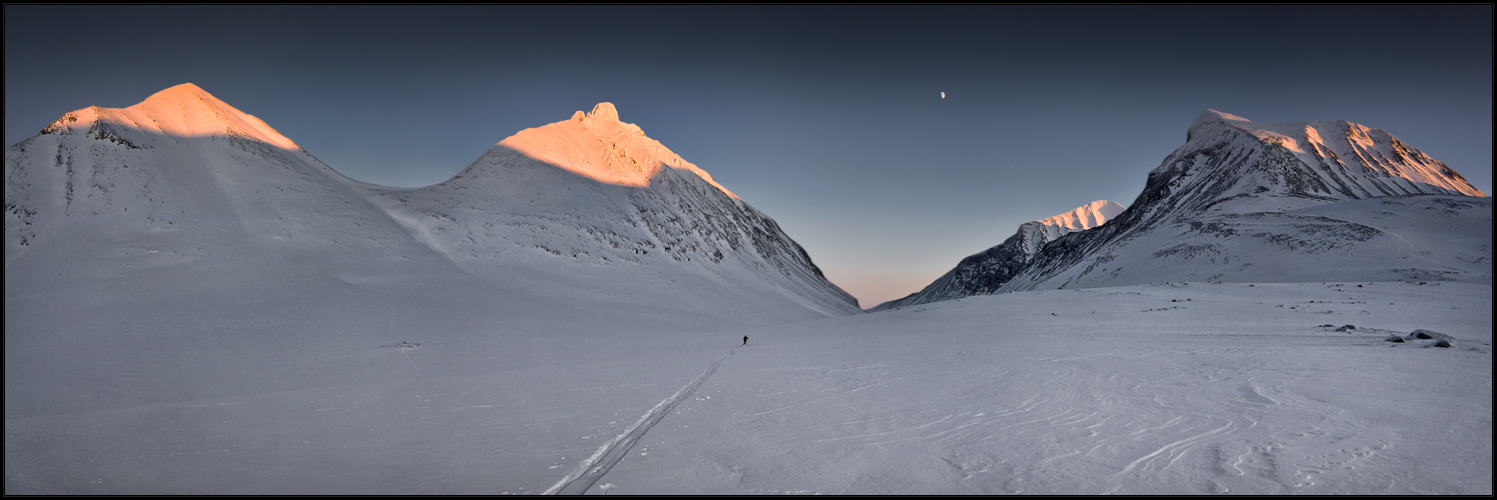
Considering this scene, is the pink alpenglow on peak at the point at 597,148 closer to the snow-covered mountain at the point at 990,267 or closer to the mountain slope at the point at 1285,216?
the mountain slope at the point at 1285,216

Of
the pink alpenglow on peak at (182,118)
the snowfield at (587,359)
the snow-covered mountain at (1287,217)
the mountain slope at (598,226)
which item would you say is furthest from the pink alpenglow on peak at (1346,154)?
the pink alpenglow on peak at (182,118)

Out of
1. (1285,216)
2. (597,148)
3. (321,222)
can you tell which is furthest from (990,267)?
(321,222)

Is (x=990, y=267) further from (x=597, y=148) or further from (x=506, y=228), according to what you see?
(x=506, y=228)

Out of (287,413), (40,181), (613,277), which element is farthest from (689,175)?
(287,413)

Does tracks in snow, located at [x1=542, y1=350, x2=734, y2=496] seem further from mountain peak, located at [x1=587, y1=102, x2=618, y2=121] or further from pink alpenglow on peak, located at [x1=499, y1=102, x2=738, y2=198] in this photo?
mountain peak, located at [x1=587, y1=102, x2=618, y2=121]

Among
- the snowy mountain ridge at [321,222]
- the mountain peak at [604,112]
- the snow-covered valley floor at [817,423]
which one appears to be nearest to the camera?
the snow-covered valley floor at [817,423]

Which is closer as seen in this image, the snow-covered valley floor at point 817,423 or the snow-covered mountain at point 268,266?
the snow-covered valley floor at point 817,423
